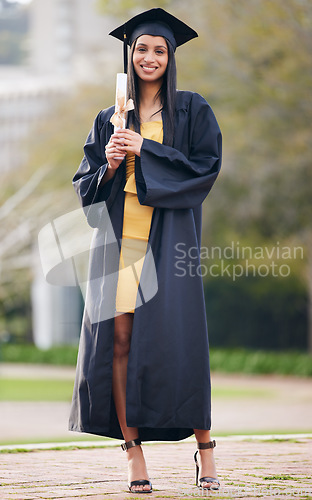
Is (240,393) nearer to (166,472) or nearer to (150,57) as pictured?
(166,472)

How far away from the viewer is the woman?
131 inches

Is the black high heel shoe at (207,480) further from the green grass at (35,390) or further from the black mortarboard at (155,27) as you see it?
the green grass at (35,390)

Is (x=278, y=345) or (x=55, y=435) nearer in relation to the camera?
(x=55, y=435)

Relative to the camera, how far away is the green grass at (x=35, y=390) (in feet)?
45.4

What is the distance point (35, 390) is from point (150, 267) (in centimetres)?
1219

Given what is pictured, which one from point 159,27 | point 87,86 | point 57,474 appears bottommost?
point 57,474

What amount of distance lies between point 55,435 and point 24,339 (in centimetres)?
Answer: 1852

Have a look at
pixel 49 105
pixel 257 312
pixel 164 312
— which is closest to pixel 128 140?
pixel 164 312

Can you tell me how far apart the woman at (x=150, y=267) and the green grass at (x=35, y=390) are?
10.3 metres

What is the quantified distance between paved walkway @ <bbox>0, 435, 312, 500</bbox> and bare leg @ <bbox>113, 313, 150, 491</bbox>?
0.10m

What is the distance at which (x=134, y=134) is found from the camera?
3.43 meters

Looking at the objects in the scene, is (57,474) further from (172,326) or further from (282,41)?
(282,41)

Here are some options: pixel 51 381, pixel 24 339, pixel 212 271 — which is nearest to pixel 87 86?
pixel 212 271

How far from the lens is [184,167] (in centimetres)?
347
